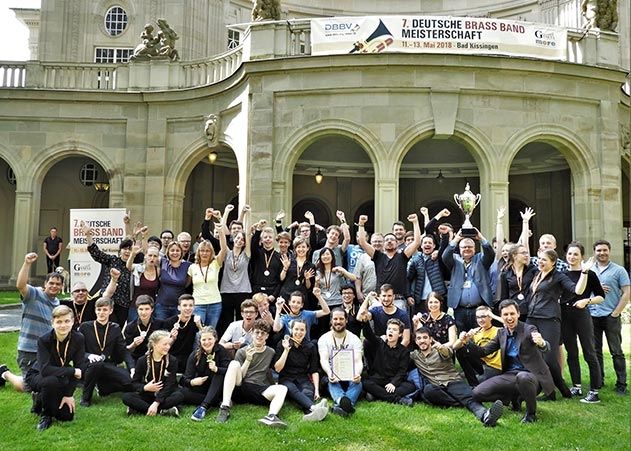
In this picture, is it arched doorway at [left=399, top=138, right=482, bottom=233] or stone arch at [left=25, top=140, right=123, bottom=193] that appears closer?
stone arch at [left=25, top=140, right=123, bottom=193]

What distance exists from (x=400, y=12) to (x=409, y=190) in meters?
8.66

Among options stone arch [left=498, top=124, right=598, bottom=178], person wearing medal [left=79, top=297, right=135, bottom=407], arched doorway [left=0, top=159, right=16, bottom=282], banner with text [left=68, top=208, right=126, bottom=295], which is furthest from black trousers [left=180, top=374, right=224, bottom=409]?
arched doorway [left=0, top=159, right=16, bottom=282]

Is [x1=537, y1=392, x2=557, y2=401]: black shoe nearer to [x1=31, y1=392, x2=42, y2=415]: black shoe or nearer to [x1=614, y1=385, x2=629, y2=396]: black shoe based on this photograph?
[x1=614, y1=385, x2=629, y2=396]: black shoe

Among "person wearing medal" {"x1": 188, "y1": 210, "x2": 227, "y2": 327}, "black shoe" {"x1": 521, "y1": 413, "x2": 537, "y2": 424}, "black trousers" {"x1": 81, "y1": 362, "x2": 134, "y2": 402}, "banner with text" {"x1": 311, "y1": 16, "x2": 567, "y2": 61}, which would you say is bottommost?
"black shoe" {"x1": 521, "y1": 413, "x2": 537, "y2": 424}

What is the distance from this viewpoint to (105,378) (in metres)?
6.70

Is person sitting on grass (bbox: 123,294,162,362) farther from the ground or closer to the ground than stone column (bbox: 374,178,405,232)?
closer to the ground

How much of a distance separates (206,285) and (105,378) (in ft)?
5.80

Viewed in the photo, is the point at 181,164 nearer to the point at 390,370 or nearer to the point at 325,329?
the point at 325,329

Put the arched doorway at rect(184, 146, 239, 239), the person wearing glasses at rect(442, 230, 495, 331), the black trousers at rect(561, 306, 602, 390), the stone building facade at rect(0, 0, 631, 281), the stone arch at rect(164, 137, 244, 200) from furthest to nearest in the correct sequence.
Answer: the arched doorway at rect(184, 146, 239, 239) → the stone arch at rect(164, 137, 244, 200) → the stone building facade at rect(0, 0, 631, 281) → the person wearing glasses at rect(442, 230, 495, 331) → the black trousers at rect(561, 306, 602, 390)

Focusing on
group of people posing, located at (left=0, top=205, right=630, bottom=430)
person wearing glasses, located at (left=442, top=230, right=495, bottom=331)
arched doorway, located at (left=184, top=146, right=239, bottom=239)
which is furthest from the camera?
arched doorway, located at (left=184, top=146, right=239, bottom=239)

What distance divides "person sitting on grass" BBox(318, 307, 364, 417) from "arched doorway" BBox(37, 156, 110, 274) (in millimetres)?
15671

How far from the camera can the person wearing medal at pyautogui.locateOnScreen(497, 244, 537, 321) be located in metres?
6.98

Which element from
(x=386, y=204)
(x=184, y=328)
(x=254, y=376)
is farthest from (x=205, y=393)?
(x=386, y=204)

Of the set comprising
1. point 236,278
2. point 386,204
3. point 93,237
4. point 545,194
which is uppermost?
point 545,194
